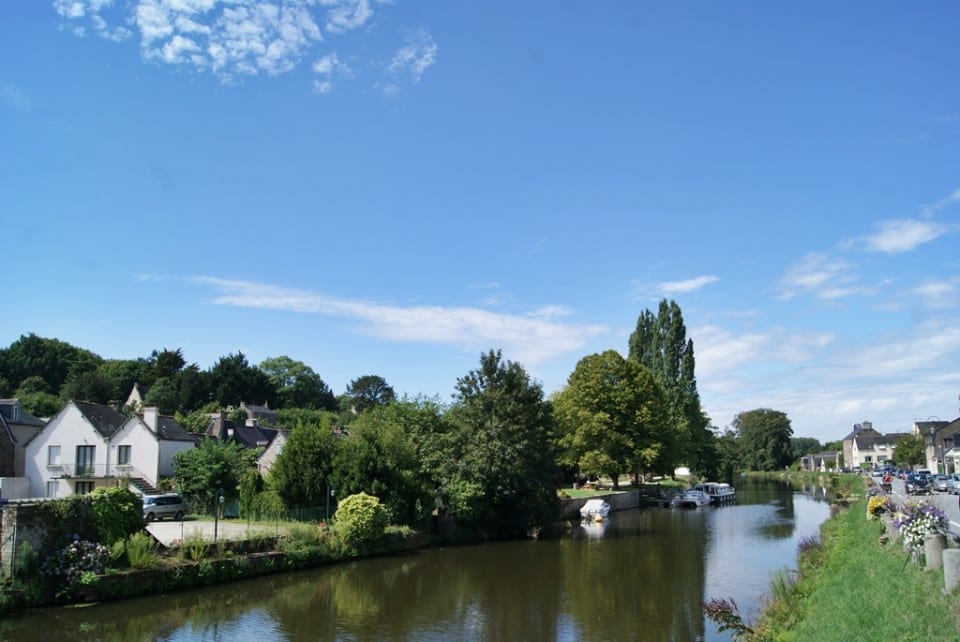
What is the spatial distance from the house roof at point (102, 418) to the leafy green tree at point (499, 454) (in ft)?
78.0

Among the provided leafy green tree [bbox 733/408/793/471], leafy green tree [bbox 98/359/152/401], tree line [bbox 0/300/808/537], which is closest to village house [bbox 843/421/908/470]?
leafy green tree [bbox 733/408/793/471]

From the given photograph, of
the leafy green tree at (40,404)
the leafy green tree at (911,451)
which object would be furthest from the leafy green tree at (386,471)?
the leafy green tree at (911,451)

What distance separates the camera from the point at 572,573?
29.6 m

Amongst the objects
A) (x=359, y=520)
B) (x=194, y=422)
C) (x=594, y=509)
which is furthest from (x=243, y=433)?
(x=359, y=520)

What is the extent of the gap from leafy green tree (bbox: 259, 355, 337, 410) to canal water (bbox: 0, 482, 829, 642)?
93.3m

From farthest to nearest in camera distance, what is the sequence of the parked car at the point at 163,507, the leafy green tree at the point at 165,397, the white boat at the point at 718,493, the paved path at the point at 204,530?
the leafy green tree at the point at 165,397
the white boat at the point at 718,493
the parked car at the point at 163,507
the paved path at the point at 204,530

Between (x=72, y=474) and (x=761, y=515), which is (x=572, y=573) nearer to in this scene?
(x=761, y=515)

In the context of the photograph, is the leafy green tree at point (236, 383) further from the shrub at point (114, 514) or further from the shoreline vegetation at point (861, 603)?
the shoreline vegetation at point (861, 603)

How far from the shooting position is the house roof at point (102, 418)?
1868 inches

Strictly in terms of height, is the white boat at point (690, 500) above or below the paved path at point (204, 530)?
below

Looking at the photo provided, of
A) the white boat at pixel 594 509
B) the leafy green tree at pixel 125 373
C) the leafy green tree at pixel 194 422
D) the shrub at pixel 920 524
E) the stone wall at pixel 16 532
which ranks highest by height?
the leafy green tree at pixel 125 373

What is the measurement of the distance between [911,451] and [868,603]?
3963 inches

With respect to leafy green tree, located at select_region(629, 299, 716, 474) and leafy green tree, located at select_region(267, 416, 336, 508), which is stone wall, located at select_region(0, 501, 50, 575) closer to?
leafy green tree, located at select_region(267, 416, 336, 508)

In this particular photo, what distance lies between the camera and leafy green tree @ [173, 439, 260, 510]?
41438mm
